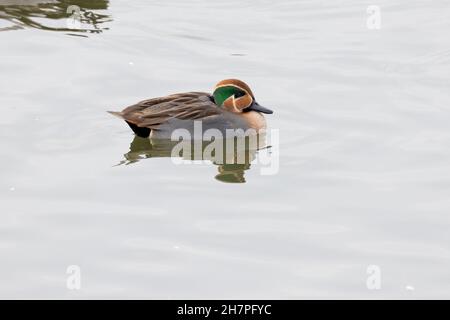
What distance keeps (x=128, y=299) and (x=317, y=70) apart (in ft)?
19.6

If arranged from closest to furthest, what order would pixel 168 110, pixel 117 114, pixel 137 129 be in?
pixel 117 114 → pixel 137 129 → pixel 168 110

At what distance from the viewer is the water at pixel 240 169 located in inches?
341

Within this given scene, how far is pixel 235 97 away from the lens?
39.2ft

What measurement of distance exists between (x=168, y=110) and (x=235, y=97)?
70 cm

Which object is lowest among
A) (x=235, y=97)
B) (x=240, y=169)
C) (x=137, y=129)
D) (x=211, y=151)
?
(x=240, y=169)

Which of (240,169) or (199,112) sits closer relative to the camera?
(240,169)

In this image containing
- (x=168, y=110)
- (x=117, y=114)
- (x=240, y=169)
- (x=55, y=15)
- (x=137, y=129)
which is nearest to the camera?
(x=240, y=169)

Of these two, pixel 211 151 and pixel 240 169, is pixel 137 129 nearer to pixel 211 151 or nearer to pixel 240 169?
pixel 211 151

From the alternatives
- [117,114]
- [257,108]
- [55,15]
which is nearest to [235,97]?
[257,108]

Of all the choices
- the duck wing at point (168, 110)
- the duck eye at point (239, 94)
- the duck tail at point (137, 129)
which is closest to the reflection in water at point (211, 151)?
the duck tail at point (137, 129)

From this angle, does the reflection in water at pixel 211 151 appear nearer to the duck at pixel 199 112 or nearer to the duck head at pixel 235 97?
the duck at pixel 199 112

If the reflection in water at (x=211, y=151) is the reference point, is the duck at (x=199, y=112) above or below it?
above

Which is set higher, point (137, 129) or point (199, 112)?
point (199, 112)
